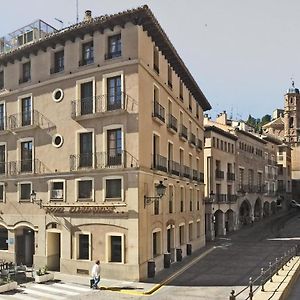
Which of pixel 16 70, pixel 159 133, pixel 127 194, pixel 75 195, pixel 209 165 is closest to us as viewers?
pixel 127 194

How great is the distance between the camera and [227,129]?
60.5 meters

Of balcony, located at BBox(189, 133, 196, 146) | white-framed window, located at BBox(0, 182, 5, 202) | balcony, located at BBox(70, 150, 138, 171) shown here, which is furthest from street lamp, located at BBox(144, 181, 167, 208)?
balcony, located at BBox(189, 133, 196, 146)

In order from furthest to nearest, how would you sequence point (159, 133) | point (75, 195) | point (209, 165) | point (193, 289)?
point (209, 165)
point (159, 133)
point (75, 195)
point (193, 289)

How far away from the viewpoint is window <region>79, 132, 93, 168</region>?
2778 cm

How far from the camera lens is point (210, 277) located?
→ 89.4ft

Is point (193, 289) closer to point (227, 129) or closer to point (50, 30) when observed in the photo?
point (50, 30)

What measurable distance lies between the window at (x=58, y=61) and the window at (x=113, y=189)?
29.6 ft

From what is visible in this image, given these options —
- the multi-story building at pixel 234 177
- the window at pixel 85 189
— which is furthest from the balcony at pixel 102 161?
the multi-story building at pixel 234 177

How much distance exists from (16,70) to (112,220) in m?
14.3

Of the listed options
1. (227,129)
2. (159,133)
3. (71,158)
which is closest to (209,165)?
(227,129)

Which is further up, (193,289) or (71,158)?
(71,158)

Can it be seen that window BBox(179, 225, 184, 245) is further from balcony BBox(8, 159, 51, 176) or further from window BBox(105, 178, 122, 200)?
balcony BBox(8, 159, 51, 176)

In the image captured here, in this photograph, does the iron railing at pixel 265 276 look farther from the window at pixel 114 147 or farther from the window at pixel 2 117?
the window at pixel 2 117

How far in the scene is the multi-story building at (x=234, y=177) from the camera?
50.8m
